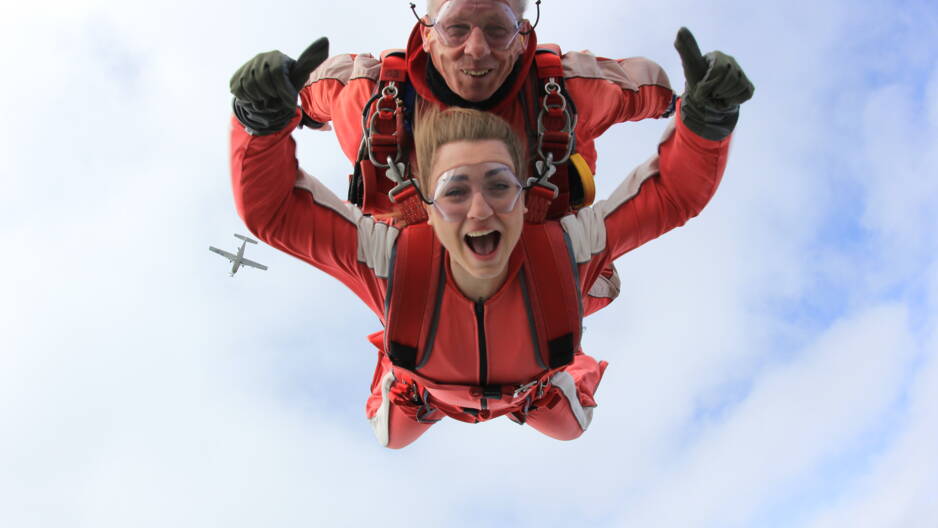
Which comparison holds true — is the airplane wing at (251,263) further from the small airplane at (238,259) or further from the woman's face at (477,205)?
the woman's face at (477,205)

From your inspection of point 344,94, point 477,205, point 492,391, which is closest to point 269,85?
point 477,205

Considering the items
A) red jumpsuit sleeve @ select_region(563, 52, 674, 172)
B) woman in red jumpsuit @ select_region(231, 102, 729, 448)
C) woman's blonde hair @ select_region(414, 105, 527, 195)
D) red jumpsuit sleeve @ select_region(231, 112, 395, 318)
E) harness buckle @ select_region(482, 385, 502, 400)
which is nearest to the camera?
red jumpsuit sleeve @ select_region(231, 112, 395, 318)

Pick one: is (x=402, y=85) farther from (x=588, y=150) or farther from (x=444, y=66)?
(x=588, y=150)

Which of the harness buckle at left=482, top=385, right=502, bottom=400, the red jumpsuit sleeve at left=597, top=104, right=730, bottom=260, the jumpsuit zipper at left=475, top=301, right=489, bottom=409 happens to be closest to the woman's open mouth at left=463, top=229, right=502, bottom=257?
the jumpsuit zipper at left=475, top=301, right=489, bottom=409

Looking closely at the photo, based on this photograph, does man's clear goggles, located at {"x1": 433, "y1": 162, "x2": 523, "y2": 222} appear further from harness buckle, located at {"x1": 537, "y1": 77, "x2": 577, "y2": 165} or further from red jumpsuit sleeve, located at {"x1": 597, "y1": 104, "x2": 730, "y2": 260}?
red jumpsuit sleeve, located at {"x1": 597, "y1": 104, "x2": 730, "y2": 260}

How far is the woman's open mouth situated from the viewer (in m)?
3.83

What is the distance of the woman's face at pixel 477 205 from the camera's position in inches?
149

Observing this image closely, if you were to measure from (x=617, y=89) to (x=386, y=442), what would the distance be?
327 cm

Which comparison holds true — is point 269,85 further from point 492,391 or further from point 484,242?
point 492,391

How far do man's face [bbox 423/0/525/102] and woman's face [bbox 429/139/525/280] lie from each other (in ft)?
1.48

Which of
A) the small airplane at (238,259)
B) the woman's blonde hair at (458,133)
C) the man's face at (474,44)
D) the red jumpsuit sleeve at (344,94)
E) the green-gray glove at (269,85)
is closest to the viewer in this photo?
the green-gray glove at (269,85)

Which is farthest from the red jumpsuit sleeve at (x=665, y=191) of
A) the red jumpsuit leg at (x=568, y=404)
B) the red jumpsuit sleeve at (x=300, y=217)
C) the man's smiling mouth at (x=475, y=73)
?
the red jumpsuit leg at (x=568, y=404)

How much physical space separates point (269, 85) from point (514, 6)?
1.57m

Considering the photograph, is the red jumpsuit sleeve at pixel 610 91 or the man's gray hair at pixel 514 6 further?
the red jumpsuit sleeve at pixel 610 91
